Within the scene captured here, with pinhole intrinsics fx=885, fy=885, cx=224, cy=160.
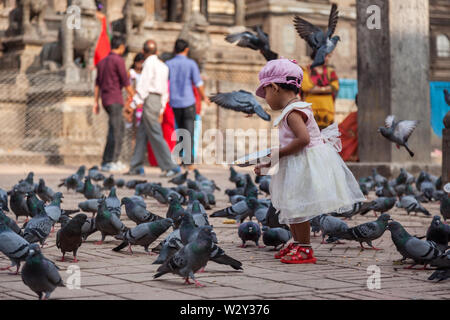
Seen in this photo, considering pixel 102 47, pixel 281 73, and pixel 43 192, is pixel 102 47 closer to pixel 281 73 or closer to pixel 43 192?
pixel 43 192

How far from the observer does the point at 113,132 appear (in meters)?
15.4

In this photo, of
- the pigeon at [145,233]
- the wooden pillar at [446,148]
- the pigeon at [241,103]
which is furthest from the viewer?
the pigeon at [241,103]

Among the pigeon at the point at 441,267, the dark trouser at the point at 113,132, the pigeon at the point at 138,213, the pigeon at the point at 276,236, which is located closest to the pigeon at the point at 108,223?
the pigeon at the point at 138,213

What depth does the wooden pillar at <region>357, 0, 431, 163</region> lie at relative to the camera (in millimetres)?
13086

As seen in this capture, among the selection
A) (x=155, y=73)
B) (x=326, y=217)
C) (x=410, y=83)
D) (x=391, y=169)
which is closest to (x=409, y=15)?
(x=410, y=83)

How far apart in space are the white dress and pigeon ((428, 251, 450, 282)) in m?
0.73

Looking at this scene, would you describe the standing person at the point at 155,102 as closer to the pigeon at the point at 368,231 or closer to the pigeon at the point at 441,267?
the pigeon at the point at 368,231

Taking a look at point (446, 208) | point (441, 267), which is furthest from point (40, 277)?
point (446, 208)

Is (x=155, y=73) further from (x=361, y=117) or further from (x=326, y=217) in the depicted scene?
(x=326, y=217)

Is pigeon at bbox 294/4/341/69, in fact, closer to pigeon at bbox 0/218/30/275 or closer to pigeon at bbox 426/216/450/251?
pigeon at bbox 426/216/450/251

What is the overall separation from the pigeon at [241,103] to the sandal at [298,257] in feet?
11.8

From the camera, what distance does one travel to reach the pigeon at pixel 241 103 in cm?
942

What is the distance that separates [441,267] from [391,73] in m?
8.23
